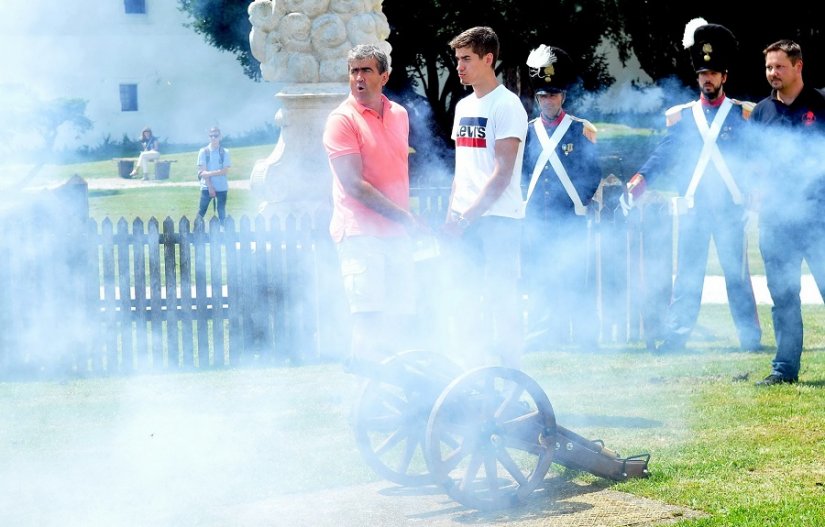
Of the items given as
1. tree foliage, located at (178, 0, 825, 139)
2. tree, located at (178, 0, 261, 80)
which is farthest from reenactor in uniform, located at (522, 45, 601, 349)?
tree, located at (178, 0, 261, 80)

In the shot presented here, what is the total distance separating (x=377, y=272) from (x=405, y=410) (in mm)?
887

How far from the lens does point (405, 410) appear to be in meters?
5.62

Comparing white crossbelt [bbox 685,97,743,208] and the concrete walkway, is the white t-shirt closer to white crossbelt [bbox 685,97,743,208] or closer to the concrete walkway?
white crossbelt [bbox 685,97,743,208]

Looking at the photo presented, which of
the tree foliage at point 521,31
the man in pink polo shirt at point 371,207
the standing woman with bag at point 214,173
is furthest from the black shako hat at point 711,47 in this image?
the tree foliage at point 521,31

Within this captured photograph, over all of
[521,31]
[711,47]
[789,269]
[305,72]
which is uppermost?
[521,31]

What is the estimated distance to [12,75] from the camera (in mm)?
4863

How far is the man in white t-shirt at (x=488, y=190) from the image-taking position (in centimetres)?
654

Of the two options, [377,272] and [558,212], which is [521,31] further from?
[377,272]

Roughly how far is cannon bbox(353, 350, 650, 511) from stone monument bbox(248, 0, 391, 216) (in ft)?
18.5

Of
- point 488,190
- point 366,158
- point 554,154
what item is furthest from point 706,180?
point 366,158

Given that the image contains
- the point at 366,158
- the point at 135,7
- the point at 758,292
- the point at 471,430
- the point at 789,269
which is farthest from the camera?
the point at 758,292

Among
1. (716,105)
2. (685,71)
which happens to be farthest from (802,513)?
(685,71)

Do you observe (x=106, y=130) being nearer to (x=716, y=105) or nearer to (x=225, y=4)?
(x=225, y=4)

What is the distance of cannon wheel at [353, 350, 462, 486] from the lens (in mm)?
5488
